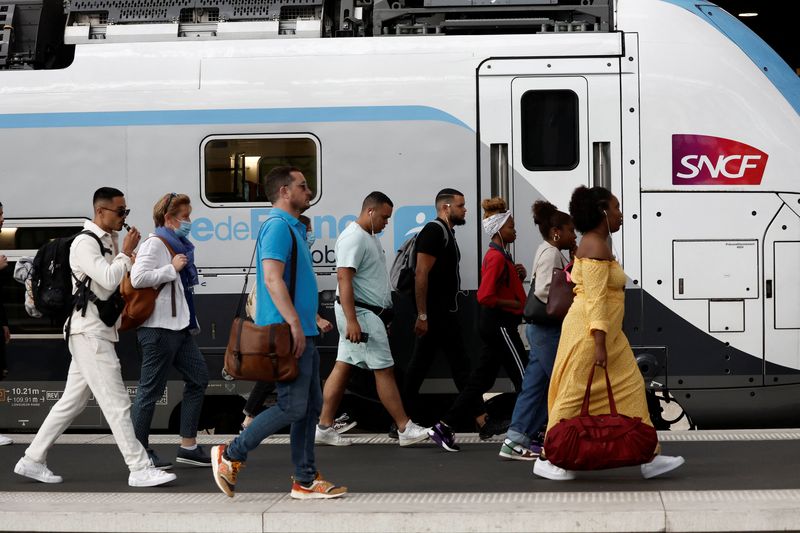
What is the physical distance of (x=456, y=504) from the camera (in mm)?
5879

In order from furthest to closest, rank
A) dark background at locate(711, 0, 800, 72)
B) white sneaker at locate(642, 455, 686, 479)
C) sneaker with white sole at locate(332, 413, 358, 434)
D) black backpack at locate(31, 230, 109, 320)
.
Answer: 1. dark background at locate(711, 0, 800, 72)
2. sneaker with white sole at locate(332, 413, 358, 434)
3. black backpack at locate(31, 230, 109, 320)
4. white sneaker at locate(642, 455, 686, 479)

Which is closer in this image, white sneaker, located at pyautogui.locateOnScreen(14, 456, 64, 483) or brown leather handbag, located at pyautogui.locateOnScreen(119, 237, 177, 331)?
white sneaker, located at pyautogui.locateOnScreen(14, 456, 64, 483)

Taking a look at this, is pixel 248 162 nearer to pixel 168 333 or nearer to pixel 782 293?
pixel 168 333

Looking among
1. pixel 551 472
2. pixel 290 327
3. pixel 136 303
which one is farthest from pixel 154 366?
pixel 551 472

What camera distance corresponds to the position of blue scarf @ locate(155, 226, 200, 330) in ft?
24.1

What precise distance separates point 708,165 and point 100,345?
4430 mm

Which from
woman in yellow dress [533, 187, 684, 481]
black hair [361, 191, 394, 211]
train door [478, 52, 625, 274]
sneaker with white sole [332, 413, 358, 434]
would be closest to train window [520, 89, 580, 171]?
train door [478, 52, 625, 274]

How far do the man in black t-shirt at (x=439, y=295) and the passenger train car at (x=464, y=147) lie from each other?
388 millimetres

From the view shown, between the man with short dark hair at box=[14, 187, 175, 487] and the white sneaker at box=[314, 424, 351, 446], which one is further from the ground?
the man with short dark hair at box=[14, 187, 175, 487]

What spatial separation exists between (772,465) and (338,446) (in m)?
2.90

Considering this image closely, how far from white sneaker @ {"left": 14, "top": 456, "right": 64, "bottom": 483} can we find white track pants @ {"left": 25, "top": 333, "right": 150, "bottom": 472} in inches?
7.1

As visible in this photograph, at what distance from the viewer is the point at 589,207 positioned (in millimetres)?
6504

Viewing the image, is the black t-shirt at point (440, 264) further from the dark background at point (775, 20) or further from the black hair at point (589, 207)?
the dark background at point (775, 20)

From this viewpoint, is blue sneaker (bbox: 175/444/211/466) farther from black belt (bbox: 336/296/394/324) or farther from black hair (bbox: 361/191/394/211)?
black hair (bbox: 361/191/394/211)
